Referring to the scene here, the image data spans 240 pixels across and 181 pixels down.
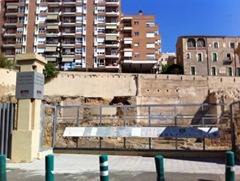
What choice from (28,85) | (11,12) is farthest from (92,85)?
(28,85)

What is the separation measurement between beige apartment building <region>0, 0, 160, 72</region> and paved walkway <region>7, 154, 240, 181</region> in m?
47.5

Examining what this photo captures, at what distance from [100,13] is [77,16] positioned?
5276mm

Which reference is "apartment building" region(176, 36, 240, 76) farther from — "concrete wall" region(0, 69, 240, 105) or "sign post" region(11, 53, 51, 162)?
"sign post" region(11, 53, 51, 162)

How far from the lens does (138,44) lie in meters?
60.4

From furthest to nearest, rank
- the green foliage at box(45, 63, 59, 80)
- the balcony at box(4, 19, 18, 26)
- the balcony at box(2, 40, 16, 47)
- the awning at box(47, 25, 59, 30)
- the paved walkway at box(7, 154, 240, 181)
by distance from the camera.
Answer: the awning at box(47, 25, 59, 30) → the balcony at box(4, 19, 18, 26) → the balcony at box(2, 40, 16, 47) → the green foliage at box(45, 63, 59, 80) → the paved walkway at box(7, 154, 240, 181)

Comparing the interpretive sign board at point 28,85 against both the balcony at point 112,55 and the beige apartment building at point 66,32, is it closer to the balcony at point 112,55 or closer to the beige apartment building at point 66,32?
the beige apartment building at point 66,32

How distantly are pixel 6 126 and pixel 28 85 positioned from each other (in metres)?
1.84

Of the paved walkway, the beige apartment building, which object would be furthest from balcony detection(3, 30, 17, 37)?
the paved walkway

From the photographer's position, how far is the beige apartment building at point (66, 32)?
5753 centimetres

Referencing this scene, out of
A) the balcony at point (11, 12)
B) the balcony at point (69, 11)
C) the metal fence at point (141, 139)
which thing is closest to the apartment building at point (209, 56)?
the balcony at point (69, 11)

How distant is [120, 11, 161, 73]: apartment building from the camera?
59344 mm

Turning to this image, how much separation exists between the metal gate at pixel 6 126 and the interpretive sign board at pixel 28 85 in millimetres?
Result: 695

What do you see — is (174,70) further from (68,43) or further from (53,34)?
(53,34)

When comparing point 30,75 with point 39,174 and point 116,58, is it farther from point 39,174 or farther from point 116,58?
point 116,58
